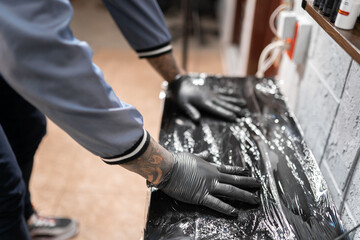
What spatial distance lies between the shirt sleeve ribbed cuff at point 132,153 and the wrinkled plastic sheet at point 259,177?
143mm

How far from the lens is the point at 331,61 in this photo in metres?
0.86

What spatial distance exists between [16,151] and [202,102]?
2.47 ft

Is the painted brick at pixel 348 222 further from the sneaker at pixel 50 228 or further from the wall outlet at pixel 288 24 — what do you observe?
the sneaker at pixel 50 228

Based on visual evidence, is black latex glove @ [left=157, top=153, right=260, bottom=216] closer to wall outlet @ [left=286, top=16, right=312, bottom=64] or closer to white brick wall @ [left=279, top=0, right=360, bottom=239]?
white brick wall @ [left=279, top=0, right=360, bottom=239]

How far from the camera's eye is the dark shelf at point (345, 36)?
0.54m

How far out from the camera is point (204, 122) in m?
1.04

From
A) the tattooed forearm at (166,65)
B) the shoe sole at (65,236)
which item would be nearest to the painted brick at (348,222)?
the tattooed forearm at (166,65)

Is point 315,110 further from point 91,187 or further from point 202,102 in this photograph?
point 91,187

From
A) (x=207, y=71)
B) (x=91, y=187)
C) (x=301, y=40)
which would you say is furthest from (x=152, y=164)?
(x=207, y=71)

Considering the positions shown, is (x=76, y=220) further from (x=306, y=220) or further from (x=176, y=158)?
(x=306, y=220)

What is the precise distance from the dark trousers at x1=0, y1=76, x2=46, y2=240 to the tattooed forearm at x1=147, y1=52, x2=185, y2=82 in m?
0.50

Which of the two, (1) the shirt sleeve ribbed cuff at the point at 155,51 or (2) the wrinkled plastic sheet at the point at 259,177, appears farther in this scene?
(1) the shirt sleeve ribbed cuff at the point at 155,51

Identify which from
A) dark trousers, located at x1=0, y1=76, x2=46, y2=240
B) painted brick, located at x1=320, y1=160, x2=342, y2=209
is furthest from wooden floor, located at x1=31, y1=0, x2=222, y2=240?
painted brick, located at x1=320, y1=160, x2=342, y2=209

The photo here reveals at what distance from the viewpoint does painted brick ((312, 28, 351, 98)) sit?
2.62ft
